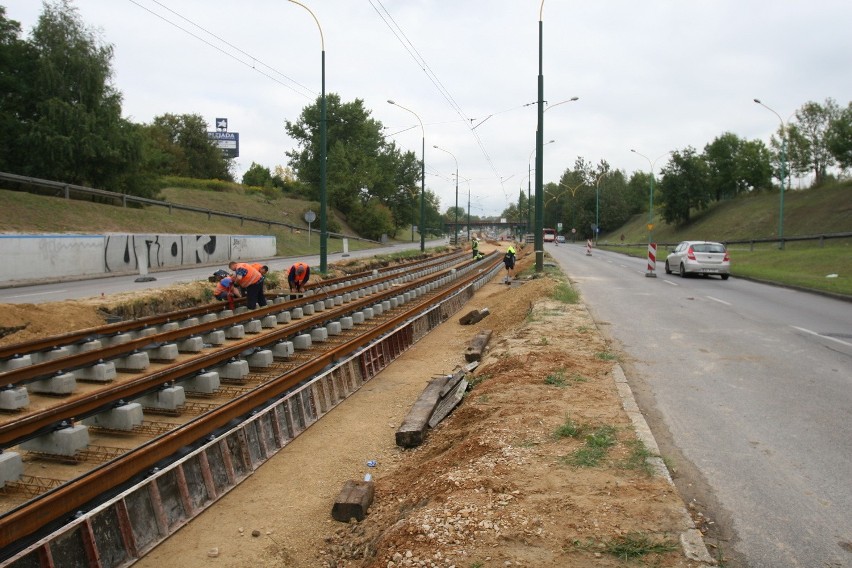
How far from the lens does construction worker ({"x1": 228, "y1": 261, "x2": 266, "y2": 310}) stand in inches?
559

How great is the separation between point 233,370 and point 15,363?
137 inches

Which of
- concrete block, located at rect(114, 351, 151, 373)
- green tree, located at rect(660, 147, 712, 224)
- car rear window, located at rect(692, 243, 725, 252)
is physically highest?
green tree, located at rect(660, 147, 712, 224)

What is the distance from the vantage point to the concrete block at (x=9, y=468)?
5160 mm

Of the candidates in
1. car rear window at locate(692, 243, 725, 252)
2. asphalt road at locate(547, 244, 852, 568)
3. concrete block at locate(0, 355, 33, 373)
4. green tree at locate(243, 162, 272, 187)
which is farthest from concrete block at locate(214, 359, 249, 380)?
green tree at locate(243, 162, 272, 187)

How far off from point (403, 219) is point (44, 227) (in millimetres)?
74556

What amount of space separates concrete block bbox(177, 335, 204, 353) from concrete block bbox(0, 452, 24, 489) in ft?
18.3

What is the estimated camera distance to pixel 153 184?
153 ft

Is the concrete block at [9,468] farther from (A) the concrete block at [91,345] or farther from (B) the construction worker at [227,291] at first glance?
(B) the construction worker at [227,291]

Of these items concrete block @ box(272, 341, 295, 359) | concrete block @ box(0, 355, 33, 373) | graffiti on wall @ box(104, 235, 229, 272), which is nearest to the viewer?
concrete block @ box(0, 355, 33, 373)

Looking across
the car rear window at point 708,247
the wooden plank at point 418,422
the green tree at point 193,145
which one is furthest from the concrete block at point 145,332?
the green tree at point 193,145

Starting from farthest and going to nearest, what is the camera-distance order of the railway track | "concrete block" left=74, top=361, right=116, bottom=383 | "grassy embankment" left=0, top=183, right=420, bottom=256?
"grassy embankment" left=0, top=183, right=420, bottom=256 < "concrete block" left=74, top=361, right=116, bottom=383 < the railway track

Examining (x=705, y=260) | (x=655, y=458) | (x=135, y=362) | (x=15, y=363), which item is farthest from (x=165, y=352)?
(x=705, y=260)

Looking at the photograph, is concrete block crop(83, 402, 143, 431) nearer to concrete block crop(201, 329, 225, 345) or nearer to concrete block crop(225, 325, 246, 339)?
concrete block crop(201, 329, 225, 345)

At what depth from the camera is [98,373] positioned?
8.99m
